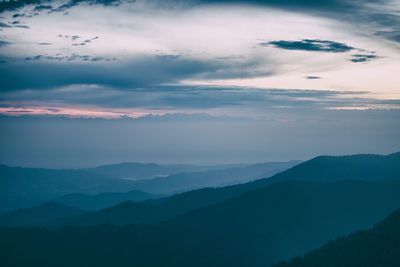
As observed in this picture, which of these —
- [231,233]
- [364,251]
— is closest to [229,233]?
[231,233]

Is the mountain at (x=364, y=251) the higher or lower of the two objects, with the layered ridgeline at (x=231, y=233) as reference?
higher

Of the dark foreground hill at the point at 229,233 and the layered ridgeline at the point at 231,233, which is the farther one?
the layered ridgeline at the point at 231,233

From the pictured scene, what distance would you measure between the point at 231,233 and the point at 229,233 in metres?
0.76

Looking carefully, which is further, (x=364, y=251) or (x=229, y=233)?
(x=229, y=233)

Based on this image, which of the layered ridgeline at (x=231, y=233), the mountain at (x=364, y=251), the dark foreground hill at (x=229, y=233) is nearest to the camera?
the mountain at (x=364, y=251)

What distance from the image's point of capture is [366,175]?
191625 mm

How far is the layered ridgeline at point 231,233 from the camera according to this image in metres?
122

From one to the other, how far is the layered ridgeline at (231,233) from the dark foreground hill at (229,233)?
1.04 feet

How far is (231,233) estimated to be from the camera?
139250mm

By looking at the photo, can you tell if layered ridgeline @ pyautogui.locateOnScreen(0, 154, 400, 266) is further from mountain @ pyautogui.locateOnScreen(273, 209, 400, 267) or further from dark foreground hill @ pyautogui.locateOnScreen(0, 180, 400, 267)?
mountain @ pyautogui.locateOnScreen(273, 209, 400, 267)

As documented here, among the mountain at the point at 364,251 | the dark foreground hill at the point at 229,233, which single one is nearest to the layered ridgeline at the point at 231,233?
the dark foreground hill at the point at 229,233

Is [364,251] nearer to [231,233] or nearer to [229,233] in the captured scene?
[231,233]

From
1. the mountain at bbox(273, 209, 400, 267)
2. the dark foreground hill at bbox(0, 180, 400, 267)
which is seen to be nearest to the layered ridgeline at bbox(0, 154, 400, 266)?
the dark foreground hill at bbox(0, 180, 400, 267)

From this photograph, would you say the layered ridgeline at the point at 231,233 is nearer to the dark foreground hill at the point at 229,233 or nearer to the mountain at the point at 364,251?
the dark foreground hill at the point at 229,233
